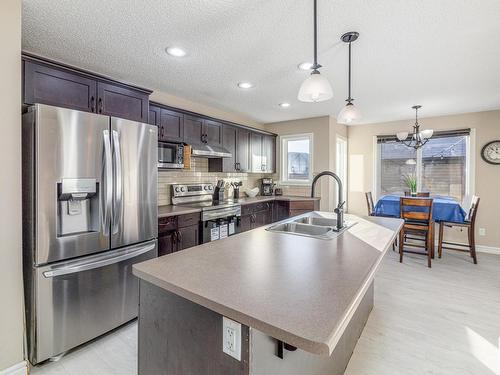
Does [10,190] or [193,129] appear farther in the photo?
[193,129]

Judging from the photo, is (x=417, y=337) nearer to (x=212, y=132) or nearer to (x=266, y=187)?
(x=212, y=132)

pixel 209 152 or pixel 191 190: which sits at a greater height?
pixel 209 152

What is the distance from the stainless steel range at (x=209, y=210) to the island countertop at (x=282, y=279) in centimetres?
162

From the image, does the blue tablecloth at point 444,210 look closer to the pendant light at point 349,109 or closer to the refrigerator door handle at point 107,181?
the pendant light at point 349,109

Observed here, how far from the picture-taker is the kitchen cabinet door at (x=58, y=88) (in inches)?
77.5

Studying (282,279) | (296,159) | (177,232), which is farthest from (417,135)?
(282,279)

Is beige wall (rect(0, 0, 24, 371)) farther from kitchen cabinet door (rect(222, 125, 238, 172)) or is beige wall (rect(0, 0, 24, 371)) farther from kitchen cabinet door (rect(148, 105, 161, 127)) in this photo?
kitchen cabinet door (rect(222, 125, 238, 172))

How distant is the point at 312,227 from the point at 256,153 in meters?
2.94

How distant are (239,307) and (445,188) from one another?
→ 5.45 m

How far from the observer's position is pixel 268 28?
1.99m

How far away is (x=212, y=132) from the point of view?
4.02 metres

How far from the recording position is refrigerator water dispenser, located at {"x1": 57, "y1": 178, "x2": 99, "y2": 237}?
6.33 feet

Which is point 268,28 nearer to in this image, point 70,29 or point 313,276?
point 70,29

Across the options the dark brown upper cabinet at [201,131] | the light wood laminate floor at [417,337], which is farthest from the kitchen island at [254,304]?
the dark brown upper cabinet at [201,131]
